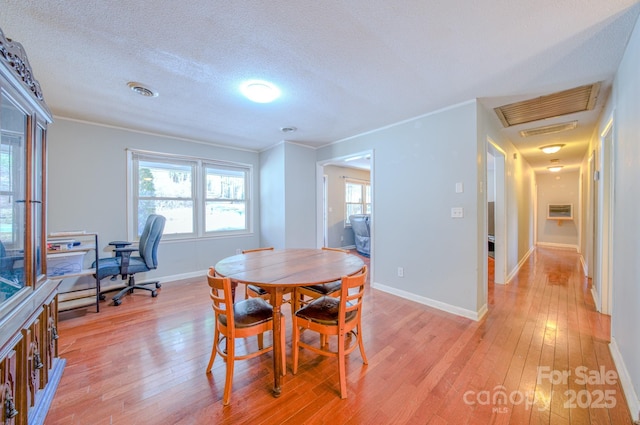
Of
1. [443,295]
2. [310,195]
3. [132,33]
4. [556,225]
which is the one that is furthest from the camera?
[556,225]

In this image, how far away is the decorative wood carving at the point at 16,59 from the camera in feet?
3.89

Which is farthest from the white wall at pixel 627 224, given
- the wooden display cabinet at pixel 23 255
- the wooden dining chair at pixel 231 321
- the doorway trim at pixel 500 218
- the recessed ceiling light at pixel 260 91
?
the wooden display cabinet at pixel 23 255

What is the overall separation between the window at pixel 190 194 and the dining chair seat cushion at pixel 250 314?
290cm

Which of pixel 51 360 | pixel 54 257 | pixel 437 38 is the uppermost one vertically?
pixel 437 38

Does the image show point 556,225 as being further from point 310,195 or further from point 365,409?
point 365,409

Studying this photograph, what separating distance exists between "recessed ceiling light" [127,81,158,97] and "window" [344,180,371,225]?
5138 millimetres

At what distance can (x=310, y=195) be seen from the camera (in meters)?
4.59

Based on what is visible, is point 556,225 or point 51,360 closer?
point 51,360

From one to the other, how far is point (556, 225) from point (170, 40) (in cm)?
1001

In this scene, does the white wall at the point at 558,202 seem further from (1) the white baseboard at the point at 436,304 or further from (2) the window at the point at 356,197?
(1) the white baseboard at the point at 436,304

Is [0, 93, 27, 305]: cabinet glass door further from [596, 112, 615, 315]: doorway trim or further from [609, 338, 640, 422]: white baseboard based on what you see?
[596, 112, 615, 315]: doorway trim

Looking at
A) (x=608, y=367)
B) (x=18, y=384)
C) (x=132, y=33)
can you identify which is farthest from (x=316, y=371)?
(x=132, y=33)

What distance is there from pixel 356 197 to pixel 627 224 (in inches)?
228

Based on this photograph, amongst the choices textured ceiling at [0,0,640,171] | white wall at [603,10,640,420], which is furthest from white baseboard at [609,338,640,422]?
textured ceiling at [0,0,640,171]
